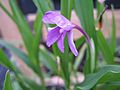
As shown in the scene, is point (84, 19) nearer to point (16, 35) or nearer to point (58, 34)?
point (58, 34)

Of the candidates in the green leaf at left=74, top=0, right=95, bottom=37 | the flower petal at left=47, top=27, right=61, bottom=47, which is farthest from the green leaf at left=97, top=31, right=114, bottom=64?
the flower petal at left=47, top=27, right=61, bottom=47

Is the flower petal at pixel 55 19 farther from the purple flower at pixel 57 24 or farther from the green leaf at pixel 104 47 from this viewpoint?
the green leaf at pixel 104 47

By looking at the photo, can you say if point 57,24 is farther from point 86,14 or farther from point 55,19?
point 86,14

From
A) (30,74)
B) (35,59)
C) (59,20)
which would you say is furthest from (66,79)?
(30,74)

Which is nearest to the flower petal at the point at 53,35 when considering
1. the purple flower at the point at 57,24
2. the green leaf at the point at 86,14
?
the purple flower at the point at 57,24

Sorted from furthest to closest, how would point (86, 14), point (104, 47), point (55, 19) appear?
point (104, 47) < point (86, 14) < point (55, 19)

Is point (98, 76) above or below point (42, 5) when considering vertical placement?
below

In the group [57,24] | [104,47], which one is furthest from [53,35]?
[104,47]

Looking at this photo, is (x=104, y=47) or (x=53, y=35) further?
(x=104, y=47)
